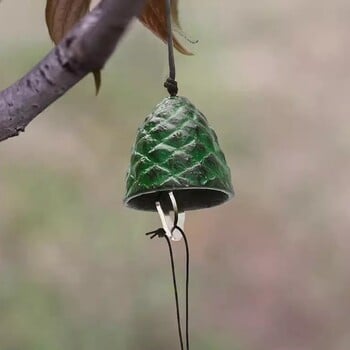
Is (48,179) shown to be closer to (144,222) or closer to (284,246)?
(144,222)

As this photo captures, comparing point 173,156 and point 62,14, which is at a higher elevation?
point 62,14

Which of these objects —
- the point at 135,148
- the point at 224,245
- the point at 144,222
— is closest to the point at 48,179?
the point at 144,222

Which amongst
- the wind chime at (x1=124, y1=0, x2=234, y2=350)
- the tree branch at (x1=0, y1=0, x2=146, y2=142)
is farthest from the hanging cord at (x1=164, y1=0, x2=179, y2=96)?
the tree branch at (x1=0, y1=0, x2=146, y2=142)

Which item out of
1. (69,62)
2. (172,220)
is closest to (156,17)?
(172,220)

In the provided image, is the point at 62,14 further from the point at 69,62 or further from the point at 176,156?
the point at 69,62

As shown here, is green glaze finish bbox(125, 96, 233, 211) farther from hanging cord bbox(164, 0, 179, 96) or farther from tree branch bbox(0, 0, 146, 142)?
tree branch bbox(0, 0, 146, 142)

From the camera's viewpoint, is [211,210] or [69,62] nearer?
[69,62]
